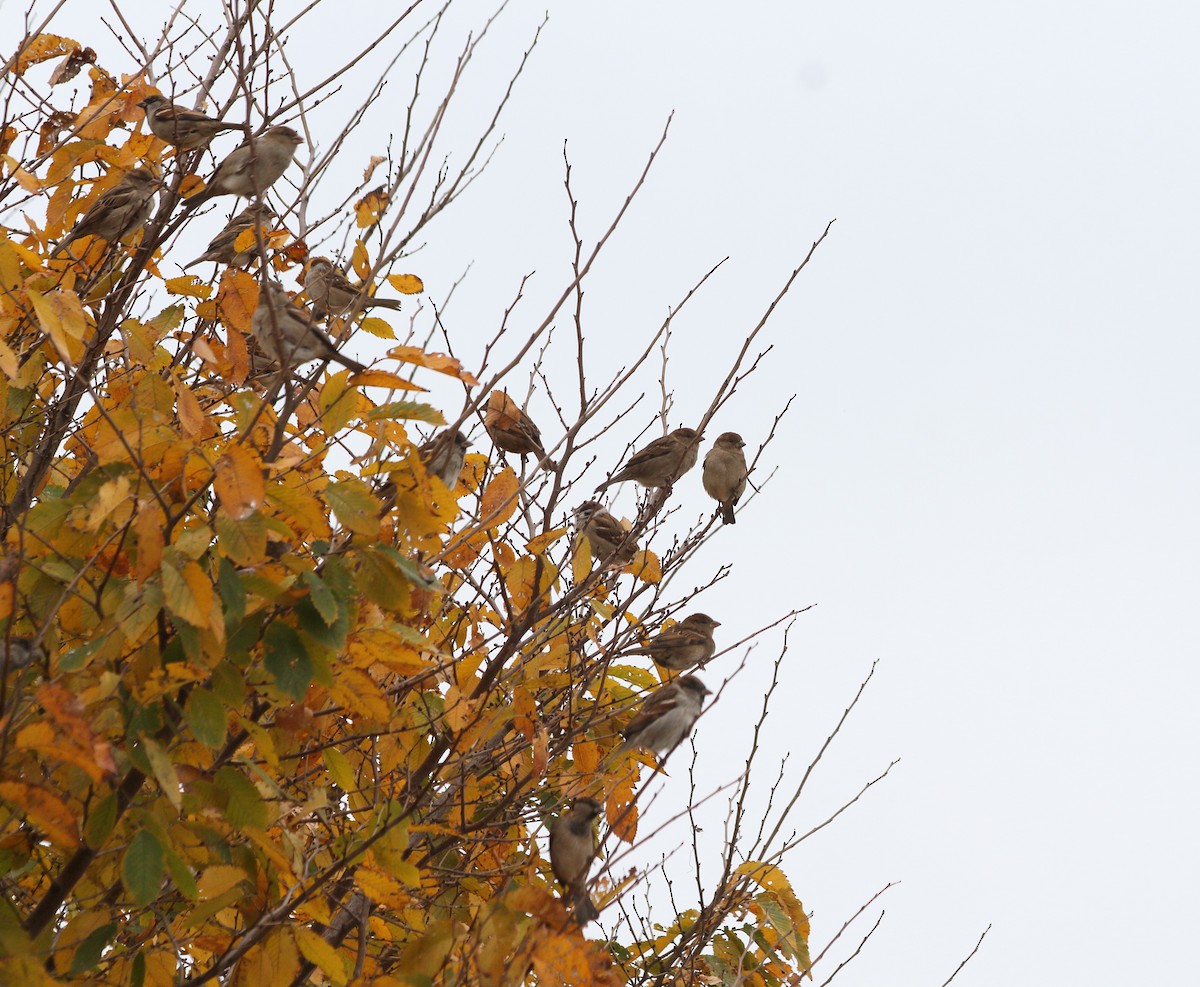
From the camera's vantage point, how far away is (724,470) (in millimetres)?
10672

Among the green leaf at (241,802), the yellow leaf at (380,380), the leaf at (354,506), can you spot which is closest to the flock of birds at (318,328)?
the yellow leaf at (380,380)

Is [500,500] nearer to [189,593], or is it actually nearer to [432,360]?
[432,360]

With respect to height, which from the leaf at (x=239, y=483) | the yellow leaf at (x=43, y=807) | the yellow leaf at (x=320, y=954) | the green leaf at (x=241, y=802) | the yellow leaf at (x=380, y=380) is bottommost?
the yellow leaf at (x=43, y=807)

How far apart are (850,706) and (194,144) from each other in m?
4.18

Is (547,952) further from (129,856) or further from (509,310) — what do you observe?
(509,310)

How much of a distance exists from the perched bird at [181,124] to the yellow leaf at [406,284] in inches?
83.8

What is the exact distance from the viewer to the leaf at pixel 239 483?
9.80ft

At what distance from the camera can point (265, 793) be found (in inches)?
147

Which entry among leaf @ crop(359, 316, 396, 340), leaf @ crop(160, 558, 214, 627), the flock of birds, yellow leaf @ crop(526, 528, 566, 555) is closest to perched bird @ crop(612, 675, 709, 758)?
the flock of birds

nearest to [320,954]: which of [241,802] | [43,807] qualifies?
[241,802]

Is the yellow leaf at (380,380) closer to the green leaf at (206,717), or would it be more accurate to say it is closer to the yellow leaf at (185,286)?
the green leaf at (206,717)

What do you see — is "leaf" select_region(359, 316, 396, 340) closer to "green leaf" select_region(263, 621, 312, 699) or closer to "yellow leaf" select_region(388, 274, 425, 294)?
"yellow leaf" select_region(388, 274, 425, 294)

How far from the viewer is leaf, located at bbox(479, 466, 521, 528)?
450cm

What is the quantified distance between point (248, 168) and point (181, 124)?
0.72 m
